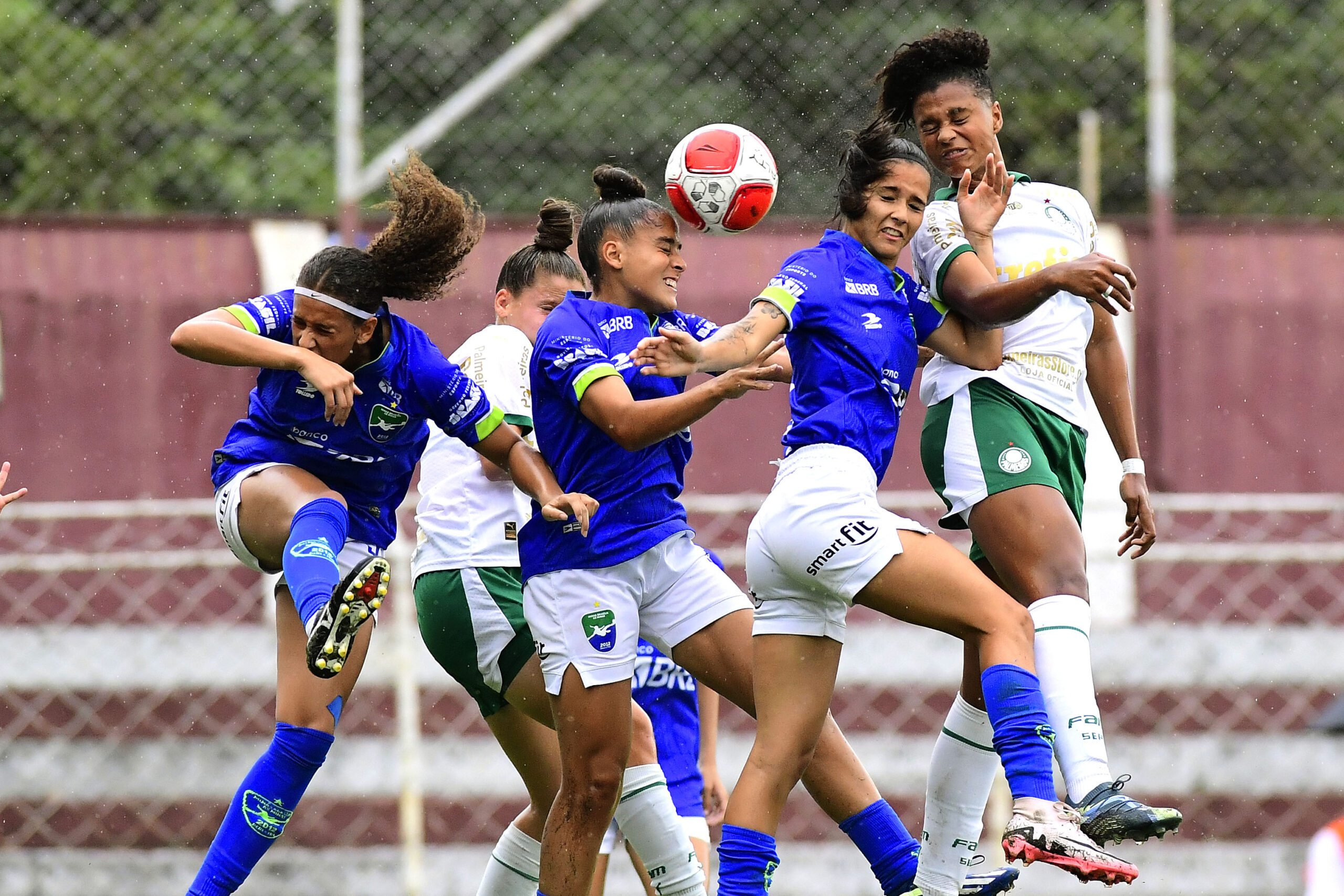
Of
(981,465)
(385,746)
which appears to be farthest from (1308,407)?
(385,746)

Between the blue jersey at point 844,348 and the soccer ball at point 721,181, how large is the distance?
0.40m

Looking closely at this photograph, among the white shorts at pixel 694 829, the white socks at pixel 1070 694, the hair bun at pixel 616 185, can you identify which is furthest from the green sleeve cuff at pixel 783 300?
the white shorts at pixel 694 829

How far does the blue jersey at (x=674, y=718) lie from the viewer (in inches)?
195

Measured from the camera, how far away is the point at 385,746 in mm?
7137

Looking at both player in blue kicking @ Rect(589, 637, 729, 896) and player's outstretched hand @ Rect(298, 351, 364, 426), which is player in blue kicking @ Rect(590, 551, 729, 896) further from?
player's outstretched hand @ Rect(298, 351, 364, 426)

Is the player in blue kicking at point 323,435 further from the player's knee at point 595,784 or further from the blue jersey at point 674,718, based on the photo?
the blue jersey at point 674,718

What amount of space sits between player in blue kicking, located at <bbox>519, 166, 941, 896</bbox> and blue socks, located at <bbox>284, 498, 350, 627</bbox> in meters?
0.53

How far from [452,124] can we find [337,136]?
68 centimetres

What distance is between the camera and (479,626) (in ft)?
14.3

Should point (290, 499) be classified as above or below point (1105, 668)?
above

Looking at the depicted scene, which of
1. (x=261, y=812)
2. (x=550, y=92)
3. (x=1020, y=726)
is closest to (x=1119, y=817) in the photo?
(x=1020, y=726)

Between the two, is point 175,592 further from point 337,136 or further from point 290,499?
point 290,499

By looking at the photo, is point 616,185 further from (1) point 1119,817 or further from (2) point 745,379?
(1) point 1119,817

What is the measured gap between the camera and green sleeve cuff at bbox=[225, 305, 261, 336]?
13.6 ft
